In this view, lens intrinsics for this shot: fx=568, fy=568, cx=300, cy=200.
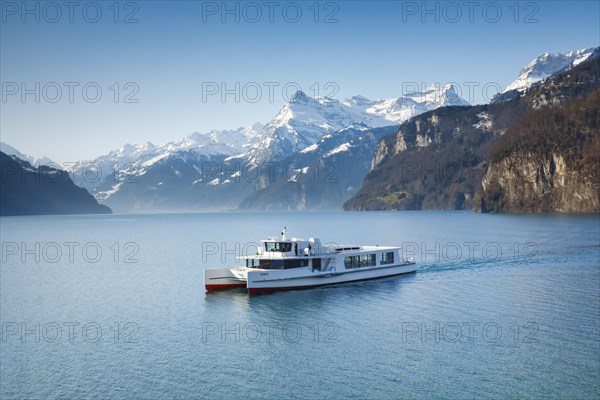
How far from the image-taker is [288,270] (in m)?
72.2

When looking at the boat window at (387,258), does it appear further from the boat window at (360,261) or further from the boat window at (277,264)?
the boat window at (277,264)

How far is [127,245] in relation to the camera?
15638cm

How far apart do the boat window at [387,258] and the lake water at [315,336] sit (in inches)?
136

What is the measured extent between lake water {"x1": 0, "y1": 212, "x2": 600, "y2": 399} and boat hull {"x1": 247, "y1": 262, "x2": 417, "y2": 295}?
166 centimetres

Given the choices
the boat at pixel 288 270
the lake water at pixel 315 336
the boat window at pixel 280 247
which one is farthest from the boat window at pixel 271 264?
the lake water at pixel 315 336

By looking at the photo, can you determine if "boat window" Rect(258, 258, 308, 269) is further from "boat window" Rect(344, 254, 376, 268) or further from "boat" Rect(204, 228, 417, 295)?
"boat window" Rect(344, 254, 376, 268)

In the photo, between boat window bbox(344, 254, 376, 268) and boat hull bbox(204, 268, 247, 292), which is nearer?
boat hull bbox(204, 268, 247, 292)

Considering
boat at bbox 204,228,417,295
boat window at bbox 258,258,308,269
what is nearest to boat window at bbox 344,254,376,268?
boat at bbox 204,228,417,295

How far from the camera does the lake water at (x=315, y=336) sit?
37.9m

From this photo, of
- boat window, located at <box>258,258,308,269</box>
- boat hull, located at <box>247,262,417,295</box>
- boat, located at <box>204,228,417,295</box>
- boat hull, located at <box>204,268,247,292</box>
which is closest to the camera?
boat hull, located at <box>247,262,417,295</box>

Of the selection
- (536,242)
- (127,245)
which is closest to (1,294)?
(127,245)

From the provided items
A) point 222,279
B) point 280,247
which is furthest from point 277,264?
point 222,279

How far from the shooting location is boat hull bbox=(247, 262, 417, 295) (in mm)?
69812

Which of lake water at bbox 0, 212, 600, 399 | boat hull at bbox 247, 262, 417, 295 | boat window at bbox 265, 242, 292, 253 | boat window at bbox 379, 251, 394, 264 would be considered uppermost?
boat window at bbox 265, 242, 292, 253
